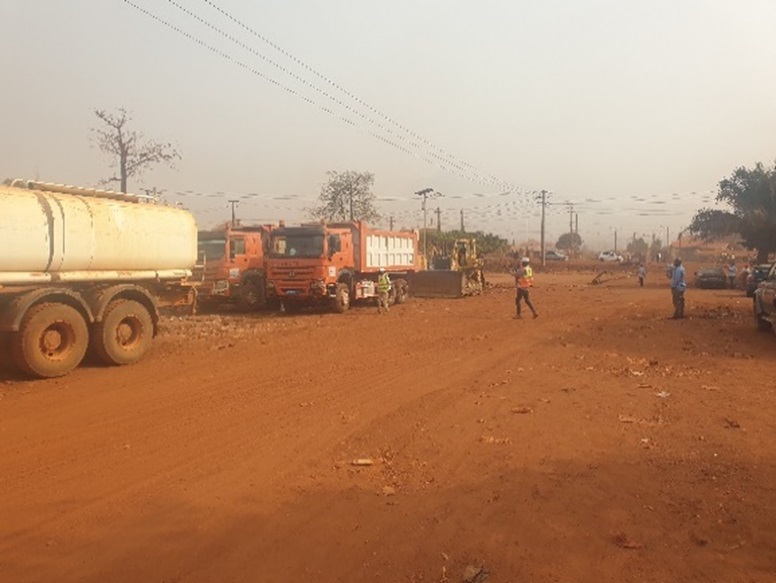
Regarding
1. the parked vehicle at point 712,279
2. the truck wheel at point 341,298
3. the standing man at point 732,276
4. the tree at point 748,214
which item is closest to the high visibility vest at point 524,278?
the truck wheel at point 341,298

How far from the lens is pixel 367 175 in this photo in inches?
2200

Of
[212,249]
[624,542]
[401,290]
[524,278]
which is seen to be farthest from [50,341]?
[401,290]

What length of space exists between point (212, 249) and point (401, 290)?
7.62m

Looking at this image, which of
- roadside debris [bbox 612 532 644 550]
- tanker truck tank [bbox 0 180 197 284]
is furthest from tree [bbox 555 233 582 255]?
roadside debris [bbox 612 532 644 550]

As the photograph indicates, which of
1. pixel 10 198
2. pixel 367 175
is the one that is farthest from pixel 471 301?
pixel 367 175

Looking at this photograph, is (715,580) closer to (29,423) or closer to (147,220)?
(29,423)

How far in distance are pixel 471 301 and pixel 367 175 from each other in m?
31.6

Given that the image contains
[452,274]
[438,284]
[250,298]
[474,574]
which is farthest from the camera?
[438,284]

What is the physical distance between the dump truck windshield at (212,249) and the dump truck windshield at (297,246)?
→ 5.68 ft

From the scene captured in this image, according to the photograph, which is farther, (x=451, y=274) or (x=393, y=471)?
(x=451, y=274)

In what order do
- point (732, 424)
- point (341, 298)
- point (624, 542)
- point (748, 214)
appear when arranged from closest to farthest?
1. point (624, 542)
2. point (732, 424)
3. point (341, 298)
4. point (748, 214)

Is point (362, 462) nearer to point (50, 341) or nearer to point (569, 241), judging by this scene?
point (50, 341)

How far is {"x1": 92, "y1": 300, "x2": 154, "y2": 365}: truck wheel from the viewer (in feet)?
36.8

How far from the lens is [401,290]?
84.2 ft
